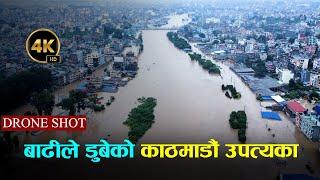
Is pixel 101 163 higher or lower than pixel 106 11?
lower

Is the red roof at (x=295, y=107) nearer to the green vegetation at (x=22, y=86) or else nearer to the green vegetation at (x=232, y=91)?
the green vegetation at (x=232, y=91)

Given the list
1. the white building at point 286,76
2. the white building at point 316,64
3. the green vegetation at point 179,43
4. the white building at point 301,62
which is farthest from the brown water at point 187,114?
the green vegetation at point 179,43

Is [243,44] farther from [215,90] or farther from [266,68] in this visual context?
[215,90]

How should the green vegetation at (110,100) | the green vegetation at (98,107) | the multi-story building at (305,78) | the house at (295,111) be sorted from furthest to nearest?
the multi-story building at (305,78)
the green vegetation at (110,100)
the green vegetation at (98,107)
the house at (295,111)

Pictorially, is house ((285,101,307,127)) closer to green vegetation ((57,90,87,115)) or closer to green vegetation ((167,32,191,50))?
green vegetation ((57,90,87,115))

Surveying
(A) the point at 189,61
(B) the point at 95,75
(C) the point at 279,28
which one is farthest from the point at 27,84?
(C) the point at 279,28

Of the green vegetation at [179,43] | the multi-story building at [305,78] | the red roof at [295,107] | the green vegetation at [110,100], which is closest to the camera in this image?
the red roof at [295,107]

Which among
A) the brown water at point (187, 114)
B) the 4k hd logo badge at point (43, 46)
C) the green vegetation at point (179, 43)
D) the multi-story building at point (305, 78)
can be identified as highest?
the 4k hd logo badge at point (43, 46)
